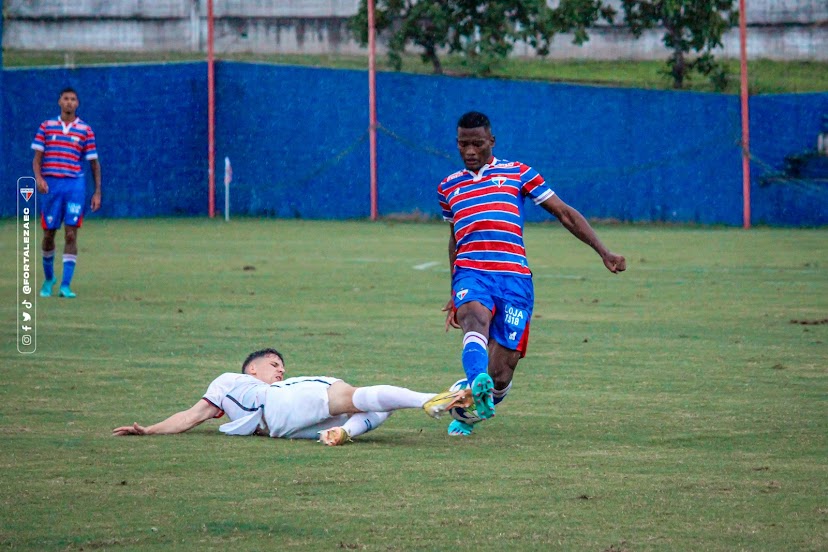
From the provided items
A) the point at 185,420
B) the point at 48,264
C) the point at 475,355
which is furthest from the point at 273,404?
the point at 48,264

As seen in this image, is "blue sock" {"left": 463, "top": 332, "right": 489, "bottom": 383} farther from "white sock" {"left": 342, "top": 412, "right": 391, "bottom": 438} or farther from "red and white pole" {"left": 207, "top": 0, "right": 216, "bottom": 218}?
"red and white pole" {"left": 207, "top": 0, "right": 216, "bottom": 218}

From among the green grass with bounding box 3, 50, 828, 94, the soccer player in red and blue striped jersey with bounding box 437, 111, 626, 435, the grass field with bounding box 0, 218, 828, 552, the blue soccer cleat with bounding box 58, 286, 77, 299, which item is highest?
the green grass with bounding box 3, 50, 828, 94

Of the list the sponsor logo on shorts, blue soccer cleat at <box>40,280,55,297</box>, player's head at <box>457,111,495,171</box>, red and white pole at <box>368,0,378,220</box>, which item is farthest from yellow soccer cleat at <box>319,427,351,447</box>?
red and white pole at <box>368,0,378,220</box>

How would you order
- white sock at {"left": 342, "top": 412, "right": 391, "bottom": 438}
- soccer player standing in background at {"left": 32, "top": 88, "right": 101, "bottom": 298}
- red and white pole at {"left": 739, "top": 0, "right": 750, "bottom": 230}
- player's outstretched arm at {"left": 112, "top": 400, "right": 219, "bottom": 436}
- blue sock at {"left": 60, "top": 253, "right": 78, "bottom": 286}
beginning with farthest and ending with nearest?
red and white pole at {"left": 739, "top": 0, "right": 750, "bottom": 230}, soccer player standing in background at {"left": 32, "top": 88, "right": 101, "bottom": 298}, blue sock at {"left": 60, "top": 253, "right": 78, "bottom": 286}, player's outstretched arm at {"left": 112, "top": 400, "right": 219, "bottom": 436}, white sock at {"left": 342, "top": 412, "right": 391, "bottom": 438}

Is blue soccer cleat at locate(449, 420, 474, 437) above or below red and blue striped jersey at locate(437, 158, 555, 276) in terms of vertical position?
below

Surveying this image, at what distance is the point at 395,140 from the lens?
31.3 meters

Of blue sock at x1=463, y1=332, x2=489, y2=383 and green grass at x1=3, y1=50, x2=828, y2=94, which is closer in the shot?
blue sock at x1=463, y1=332, x2=489, y2=383

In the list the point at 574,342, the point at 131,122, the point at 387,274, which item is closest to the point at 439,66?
the point at 131,122

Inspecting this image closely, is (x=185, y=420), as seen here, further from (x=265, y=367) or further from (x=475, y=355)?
(x=475, y=355)

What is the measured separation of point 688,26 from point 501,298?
77.7 feet

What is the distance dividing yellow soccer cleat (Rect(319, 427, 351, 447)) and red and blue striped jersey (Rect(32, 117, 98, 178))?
9634mm

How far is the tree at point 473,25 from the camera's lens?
105 ft

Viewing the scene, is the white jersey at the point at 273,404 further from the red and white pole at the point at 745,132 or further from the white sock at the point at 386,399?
the red and white pole at the point at 745,132

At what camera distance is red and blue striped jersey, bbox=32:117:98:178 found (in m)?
16.5
